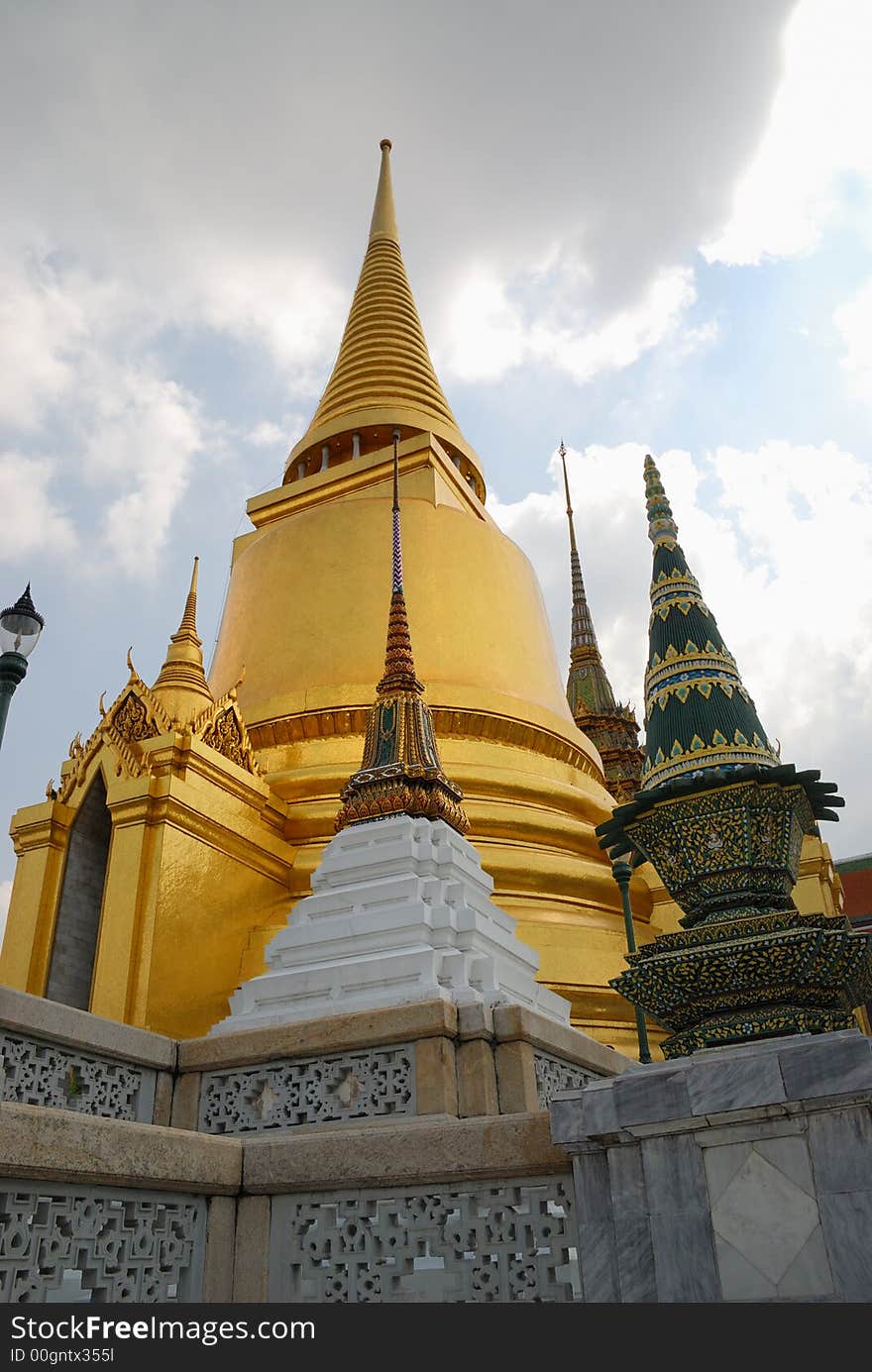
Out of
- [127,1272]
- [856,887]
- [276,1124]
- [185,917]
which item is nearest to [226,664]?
[185,917]

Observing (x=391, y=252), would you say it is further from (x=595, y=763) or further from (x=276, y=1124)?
(x=276, y=1124)

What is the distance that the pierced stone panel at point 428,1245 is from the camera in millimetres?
2793

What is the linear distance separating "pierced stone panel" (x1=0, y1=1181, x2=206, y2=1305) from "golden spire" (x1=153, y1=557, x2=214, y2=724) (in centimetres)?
622

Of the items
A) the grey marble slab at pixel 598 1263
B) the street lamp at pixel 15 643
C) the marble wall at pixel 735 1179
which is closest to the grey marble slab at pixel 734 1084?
the marble wall at pixel 735 1179

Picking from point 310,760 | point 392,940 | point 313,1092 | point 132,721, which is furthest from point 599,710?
point 313,1092

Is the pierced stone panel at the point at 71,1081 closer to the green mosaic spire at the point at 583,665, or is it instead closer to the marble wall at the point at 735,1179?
the marble wall at the point at 735,1179

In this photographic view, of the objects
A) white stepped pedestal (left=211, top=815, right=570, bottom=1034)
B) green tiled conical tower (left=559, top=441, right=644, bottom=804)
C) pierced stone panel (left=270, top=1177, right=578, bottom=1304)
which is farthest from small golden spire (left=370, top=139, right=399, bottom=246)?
pierced stone panel (left=270, top=1177, right=578, bottom=1304)

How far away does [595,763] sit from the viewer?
12.2m

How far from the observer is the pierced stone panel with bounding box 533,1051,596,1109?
4.91 metres

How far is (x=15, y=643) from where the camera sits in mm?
4453

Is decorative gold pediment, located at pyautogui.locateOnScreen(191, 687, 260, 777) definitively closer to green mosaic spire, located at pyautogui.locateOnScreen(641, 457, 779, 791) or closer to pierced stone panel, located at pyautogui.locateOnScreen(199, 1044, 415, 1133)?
pierced stone panel, located at pyautogui.locateOnScreen(199, 1044, 415, 1133)

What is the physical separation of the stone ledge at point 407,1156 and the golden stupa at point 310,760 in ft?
13.2
